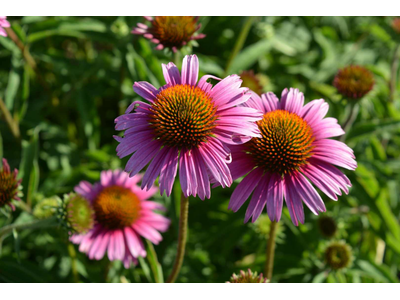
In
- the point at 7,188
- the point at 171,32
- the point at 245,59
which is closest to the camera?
the point at 7,188

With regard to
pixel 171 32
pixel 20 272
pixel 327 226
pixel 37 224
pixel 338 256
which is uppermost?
pixel 171 32

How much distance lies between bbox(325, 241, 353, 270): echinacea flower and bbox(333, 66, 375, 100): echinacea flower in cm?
83

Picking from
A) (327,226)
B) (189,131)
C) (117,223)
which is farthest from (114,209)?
(327,226)

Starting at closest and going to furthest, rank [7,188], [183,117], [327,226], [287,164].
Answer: [183,117]
[287,164]
[7,188]
[327,226]

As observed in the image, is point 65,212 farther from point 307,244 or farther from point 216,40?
point 216,40

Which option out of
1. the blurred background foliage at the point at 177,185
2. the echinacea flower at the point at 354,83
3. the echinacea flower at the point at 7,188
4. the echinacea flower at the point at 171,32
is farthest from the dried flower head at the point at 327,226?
the echinacea flower at the point at 7,188

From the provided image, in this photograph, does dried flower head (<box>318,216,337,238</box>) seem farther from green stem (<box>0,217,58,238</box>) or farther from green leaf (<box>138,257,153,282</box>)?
green stem (<box>0,217,58,238</box>)

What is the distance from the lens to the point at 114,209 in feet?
6.55

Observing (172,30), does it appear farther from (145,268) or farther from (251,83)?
(145,268)

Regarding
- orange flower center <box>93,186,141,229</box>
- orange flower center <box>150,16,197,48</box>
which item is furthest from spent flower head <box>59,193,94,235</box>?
orange flower center <box>150,16,197,48</box>

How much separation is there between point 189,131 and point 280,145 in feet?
1.16

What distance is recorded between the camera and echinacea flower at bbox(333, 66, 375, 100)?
217 cm

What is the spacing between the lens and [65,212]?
68.2 inches

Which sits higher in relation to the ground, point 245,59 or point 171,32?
point 245,59
